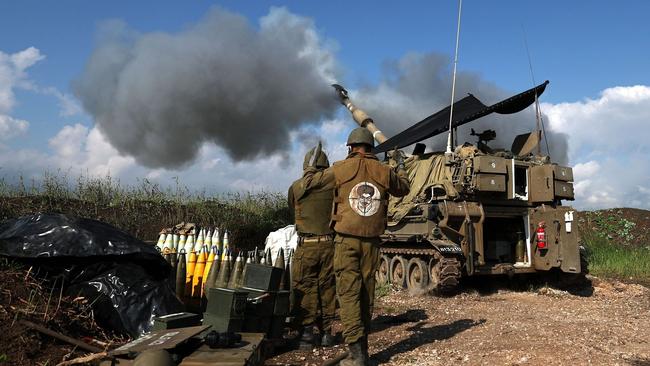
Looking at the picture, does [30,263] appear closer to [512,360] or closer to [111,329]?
[111,329]

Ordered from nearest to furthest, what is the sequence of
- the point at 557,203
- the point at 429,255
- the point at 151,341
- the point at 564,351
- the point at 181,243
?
1. the point at 151,341
2. the point at 564,351
3. the point at 181,243
4. the point at 429,255
5. the point at 557,203

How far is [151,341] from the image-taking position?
350 cm

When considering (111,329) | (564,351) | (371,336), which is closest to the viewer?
(111,329)

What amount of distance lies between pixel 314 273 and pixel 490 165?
5061 mm

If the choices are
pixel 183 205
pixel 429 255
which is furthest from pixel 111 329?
pixel 183 205

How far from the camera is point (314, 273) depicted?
18.3 ft

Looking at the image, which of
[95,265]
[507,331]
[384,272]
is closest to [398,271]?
[384,272]

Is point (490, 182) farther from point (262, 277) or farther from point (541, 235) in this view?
point (262, 277)

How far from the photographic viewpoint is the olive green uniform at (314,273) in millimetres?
5520

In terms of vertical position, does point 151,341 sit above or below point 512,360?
above

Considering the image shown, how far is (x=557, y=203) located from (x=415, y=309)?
13.7ft

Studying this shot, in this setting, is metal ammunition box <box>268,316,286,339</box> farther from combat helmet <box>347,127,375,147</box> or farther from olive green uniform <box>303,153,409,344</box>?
combat helmet <box>347,127,375,147</box>

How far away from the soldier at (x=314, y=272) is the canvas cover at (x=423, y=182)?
14.6 ft

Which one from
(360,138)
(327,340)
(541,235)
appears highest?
(360,138)
